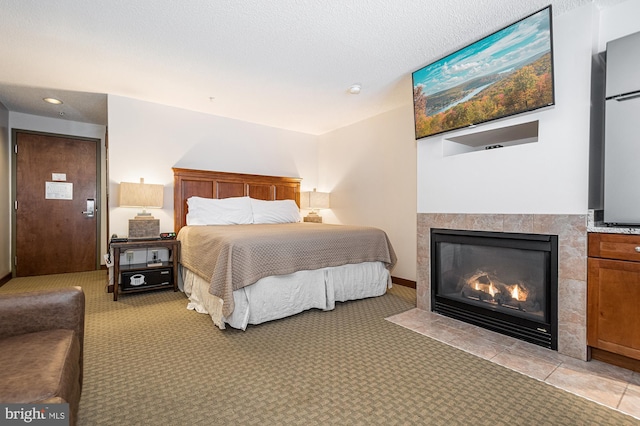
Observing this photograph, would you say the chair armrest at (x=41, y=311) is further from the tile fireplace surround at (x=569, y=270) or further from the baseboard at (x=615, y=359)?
the baseboard at (x=615, y=359)

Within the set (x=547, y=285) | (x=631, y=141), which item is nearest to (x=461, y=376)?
(x=547, y=285)

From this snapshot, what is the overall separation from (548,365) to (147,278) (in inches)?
159

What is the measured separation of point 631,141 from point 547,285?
3.62 feet

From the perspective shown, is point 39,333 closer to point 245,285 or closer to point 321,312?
point 245,285

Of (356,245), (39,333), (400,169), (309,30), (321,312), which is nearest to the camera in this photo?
(39,333)

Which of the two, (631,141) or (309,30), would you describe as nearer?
Answer: (631,141)

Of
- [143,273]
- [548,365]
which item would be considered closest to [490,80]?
[548,365]

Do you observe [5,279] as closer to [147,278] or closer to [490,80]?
[147,278]

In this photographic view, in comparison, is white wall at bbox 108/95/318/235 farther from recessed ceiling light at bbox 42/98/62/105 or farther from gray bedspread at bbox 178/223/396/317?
gray bedspread at bbox 178/223/396/317

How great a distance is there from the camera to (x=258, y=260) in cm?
273

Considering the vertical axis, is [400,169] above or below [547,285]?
above

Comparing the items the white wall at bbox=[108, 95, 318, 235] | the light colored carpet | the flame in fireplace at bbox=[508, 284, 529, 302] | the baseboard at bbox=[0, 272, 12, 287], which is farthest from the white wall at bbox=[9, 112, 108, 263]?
the flame in fireplace at bbox=[508, 284, 529, 302]

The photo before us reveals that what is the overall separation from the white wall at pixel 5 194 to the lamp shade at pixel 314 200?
429 cm

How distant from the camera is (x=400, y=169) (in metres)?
4.30
